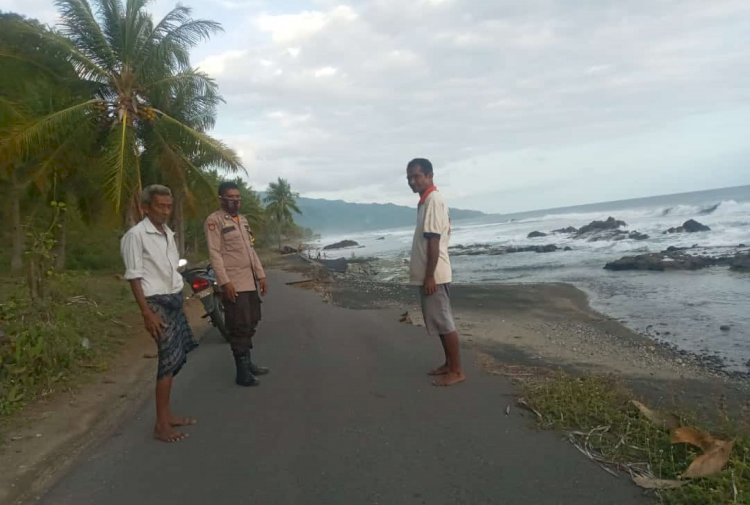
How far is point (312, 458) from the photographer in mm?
3502

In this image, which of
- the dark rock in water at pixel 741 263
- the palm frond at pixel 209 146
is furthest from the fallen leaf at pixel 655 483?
the dark rock in water at pixel 741 263

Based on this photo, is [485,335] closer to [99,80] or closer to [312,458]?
[312,458]

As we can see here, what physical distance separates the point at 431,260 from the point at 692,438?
7.41ft

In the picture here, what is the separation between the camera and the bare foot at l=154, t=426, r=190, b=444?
3.90 meters

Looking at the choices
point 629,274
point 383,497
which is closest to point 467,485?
point 383,497

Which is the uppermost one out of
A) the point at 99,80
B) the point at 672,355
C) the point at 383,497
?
the point at 99,80

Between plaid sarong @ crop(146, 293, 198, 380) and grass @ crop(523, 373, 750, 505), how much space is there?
2625mm

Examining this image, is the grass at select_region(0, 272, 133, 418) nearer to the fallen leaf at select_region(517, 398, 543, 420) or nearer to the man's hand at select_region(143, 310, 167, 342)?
the man's hand at select_region(143, 310, 167, 342)

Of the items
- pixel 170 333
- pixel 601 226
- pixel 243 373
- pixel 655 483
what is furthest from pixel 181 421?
pixel 601 226

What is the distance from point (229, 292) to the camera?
4922 millimetres

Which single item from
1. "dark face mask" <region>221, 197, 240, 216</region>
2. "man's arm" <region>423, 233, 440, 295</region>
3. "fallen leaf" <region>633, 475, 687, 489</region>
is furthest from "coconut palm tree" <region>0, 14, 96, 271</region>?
"fallen leaf" <region>633, 475, 687, 489</region>

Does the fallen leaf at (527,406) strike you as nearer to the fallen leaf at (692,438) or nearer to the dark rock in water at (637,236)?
the fallen leaf at (692,438)

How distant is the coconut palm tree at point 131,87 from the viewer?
12125mm

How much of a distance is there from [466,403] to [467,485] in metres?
1.32
